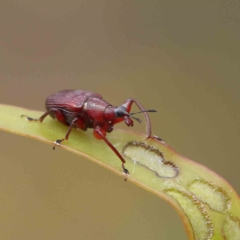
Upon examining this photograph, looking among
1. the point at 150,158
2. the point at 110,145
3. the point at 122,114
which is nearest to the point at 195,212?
the point at 150,158

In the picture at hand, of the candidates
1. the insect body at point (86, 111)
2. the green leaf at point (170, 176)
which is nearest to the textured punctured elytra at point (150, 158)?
the green leaf at point (170, 176)

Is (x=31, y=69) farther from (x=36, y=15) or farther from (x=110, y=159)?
(x=110, y=159)

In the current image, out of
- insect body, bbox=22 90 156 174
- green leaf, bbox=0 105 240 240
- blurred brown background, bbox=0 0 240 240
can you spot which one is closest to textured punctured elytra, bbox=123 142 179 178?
green leaf, bbox=0 105 240 240

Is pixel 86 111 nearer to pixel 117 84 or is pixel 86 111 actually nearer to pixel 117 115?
pixel 117 115

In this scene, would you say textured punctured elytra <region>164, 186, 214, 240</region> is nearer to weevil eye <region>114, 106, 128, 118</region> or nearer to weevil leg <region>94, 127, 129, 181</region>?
weevil leg <region>94, 127, 129, 181</region>

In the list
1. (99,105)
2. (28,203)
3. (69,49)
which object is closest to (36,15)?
(69,49)

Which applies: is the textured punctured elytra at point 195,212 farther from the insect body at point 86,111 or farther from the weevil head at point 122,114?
the weevil head at point 122,114
